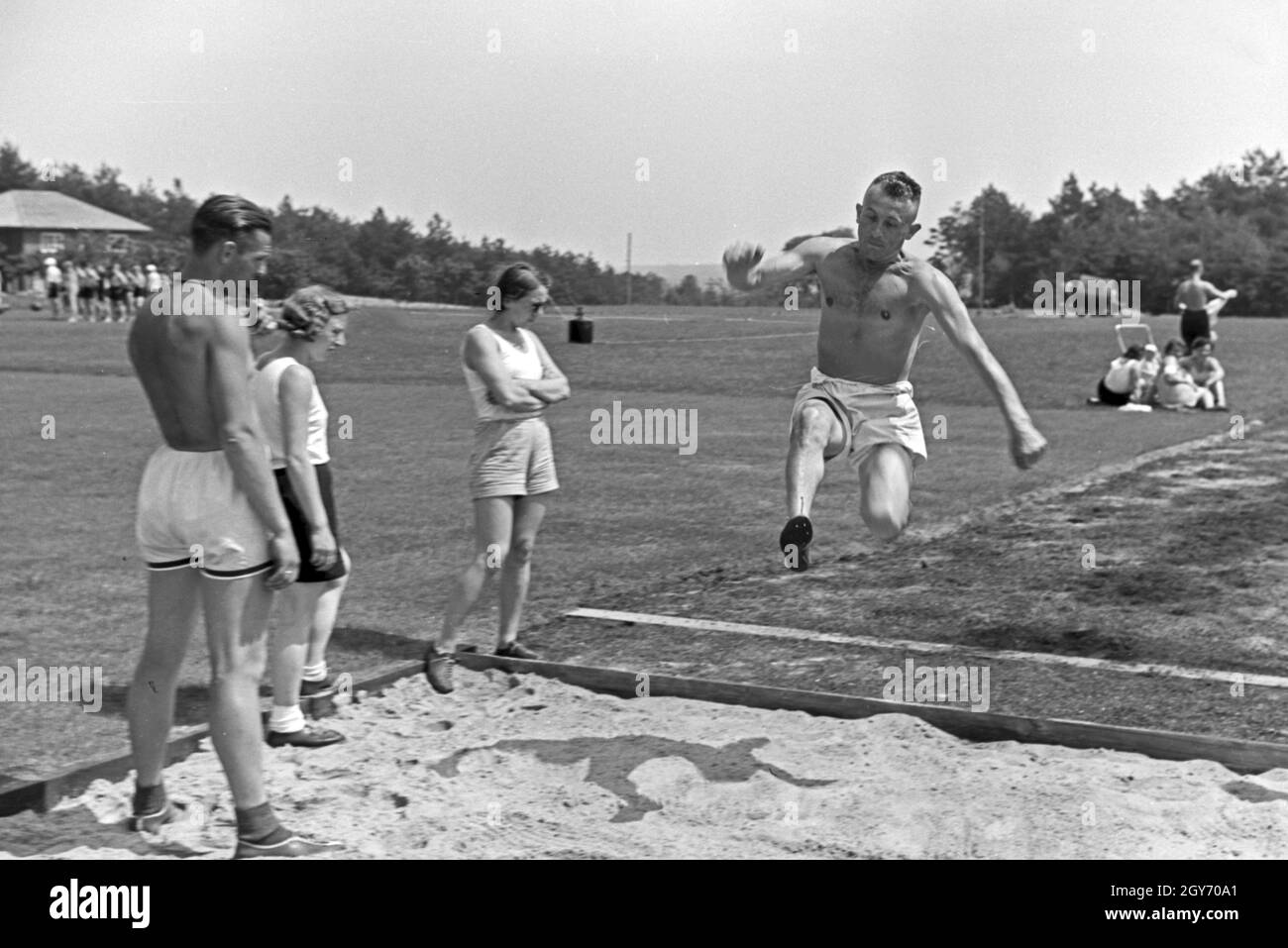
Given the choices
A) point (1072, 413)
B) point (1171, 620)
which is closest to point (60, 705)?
point (1171, 620)

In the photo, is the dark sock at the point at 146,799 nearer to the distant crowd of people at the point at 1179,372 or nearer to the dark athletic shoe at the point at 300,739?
the dark athletic shoe at the point at 300,739

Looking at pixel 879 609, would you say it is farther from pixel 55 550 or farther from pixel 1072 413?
pixel 1072 413

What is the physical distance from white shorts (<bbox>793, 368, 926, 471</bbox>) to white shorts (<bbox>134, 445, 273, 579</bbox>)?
337cm

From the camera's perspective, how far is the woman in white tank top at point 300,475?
6.18 meters

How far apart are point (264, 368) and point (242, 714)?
186 cm

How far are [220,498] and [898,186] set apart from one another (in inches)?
141

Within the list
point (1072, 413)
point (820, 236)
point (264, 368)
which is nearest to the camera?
point (264, 368)

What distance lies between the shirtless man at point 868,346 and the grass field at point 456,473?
75.6 inches

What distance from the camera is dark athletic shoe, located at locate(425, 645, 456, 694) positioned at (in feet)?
24.0

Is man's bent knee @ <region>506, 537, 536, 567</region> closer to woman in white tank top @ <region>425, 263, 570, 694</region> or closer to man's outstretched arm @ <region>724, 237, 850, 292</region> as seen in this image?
woman in white tank top @ <region>425, 263, 570, 694</region>

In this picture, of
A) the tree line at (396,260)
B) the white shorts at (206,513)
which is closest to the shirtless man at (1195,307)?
the tree line at (396,260)

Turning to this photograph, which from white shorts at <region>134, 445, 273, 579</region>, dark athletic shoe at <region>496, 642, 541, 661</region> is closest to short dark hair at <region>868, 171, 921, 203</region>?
dark athletic shoe at <region>496, 642, 541, 661</region>

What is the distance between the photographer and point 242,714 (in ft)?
16.1

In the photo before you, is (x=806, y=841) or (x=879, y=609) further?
(x=879, y=609)
